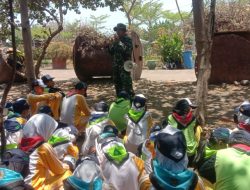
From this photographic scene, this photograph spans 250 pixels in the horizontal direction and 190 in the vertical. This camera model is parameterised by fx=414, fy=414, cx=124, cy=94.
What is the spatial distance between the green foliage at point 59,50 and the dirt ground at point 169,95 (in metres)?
10.2

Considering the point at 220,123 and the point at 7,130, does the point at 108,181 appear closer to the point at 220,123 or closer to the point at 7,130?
the point at 7,130

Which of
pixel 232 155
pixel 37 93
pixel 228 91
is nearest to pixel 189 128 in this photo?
pixel 232 155

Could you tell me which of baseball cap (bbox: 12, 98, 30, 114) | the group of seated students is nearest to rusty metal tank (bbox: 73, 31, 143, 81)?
the group of seated students

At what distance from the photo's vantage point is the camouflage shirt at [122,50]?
26.7 feet

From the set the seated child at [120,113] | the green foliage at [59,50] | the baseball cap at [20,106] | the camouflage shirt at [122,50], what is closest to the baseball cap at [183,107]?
the seated child at [120,113]

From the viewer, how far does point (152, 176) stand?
283cm

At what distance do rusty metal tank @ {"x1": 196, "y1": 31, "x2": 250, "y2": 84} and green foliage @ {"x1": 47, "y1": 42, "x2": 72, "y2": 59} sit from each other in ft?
43.2

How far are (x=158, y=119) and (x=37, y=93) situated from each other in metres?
2.30

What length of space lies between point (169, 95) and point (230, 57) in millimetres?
2067

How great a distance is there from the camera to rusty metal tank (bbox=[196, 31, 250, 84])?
34.6 ft

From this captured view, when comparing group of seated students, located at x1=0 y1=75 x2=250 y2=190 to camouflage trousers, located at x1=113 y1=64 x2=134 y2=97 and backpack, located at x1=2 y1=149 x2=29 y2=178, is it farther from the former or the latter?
camouflage trousers, located at x1=113 y1=64 x2=134 y2=97

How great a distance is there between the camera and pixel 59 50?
896 inches

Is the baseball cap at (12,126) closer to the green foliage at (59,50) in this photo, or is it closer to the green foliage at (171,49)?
the green foliage at (171,49)

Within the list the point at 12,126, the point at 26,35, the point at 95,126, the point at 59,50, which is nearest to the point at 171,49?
the point at 59,50
